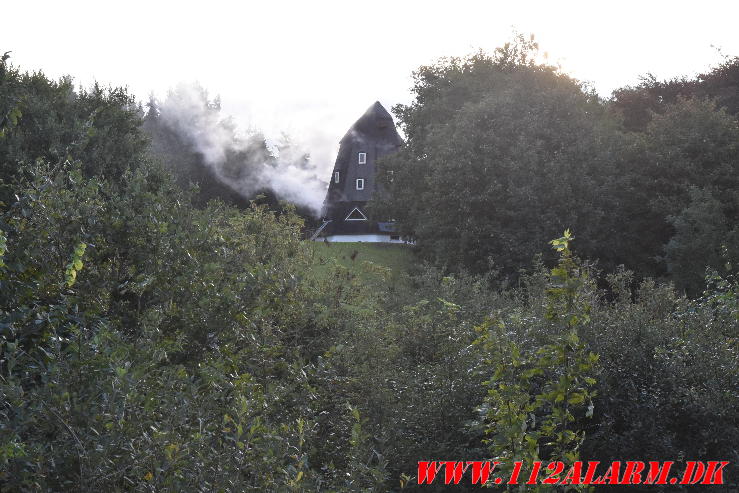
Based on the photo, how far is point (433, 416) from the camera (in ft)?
30.7

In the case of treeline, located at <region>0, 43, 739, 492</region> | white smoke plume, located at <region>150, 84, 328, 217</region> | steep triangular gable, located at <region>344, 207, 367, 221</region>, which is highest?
white smoke plume, located at <region>150, 84, 328, 217</region>

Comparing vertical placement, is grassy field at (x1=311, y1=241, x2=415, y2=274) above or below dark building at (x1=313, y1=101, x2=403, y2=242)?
below

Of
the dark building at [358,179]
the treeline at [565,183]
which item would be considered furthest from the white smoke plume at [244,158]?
the treeline at [565,183]

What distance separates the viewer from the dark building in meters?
52.8

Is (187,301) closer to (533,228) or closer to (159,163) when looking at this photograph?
(159,163)

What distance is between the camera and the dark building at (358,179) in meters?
52.8

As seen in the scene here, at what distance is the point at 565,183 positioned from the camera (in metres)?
32.1

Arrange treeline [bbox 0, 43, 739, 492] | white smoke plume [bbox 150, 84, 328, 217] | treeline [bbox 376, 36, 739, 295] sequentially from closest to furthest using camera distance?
treeline [bbox 0, 43, 739, 492]
treeline [bbox 376, 36, 739, 295]
white smoke plume [bbox 150, 84, 328, 217]

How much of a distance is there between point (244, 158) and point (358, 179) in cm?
760

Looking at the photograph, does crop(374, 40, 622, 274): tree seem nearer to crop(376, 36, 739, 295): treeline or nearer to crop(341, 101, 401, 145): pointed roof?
crop(376, 36, 739, 295): treeline

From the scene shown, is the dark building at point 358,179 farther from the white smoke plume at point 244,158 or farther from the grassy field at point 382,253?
the grassy field at point 382,253

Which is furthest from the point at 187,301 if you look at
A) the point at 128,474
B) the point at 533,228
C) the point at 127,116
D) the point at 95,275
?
the point at 533,228

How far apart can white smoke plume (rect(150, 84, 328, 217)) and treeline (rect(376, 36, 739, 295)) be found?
51.6 feet

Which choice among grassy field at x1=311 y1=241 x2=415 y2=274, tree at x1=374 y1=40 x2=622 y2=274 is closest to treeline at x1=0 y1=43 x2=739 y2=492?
tree at x1=374 y1=40 x2=622 y2=274
